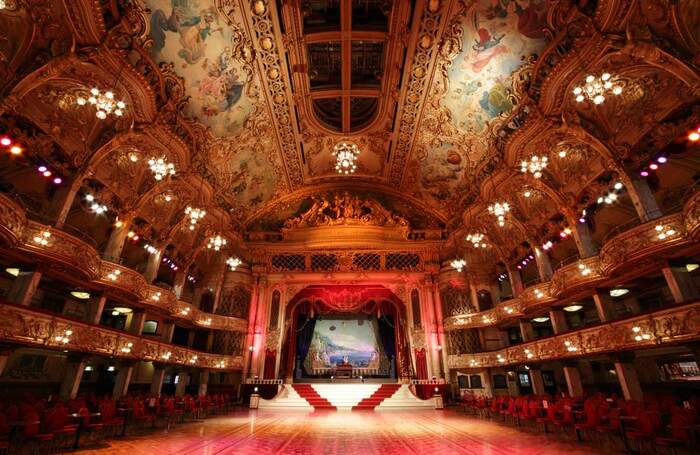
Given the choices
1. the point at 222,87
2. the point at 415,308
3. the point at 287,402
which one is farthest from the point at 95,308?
the point at 415,308

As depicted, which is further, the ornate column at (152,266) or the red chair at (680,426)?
the ornate column at (152,266)

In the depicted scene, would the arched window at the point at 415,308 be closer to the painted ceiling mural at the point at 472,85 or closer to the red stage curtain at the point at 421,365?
the red stage curtain at the point at 421,365

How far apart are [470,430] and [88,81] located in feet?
51.0

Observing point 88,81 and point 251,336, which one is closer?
point 88,81

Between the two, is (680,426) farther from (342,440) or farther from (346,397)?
(346,397)

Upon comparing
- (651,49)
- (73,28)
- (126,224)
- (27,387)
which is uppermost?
(73,28)

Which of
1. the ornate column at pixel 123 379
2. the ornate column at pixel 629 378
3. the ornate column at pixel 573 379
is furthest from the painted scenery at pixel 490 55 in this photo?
the ornate column at pixel 123 379

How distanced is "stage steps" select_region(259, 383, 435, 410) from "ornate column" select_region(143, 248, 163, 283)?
8089mm

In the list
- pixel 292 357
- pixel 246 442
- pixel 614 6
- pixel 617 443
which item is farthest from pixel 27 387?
pixel 614 6

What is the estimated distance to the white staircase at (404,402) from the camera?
52.9ft

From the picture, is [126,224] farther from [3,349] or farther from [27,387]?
[27,387]

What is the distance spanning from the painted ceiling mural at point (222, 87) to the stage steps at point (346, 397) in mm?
10554

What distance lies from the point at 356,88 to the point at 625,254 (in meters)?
12.0

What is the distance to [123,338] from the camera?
1232 cm
